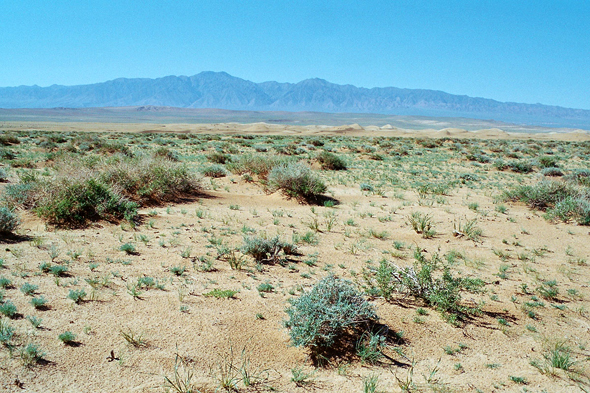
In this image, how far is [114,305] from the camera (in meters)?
4.76

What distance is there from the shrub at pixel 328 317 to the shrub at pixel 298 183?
21.9 ft

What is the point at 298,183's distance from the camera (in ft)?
37.3

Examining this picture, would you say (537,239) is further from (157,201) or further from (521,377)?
(157,201)

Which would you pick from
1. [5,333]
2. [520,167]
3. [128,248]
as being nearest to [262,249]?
[128,248]

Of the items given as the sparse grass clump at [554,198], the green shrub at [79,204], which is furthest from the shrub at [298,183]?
the sparse grass clump at [554,198]

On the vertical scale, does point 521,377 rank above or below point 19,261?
below

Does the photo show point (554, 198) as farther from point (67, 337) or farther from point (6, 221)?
point (6, 221)

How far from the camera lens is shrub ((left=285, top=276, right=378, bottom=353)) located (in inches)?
164

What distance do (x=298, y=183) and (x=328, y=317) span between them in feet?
24.1

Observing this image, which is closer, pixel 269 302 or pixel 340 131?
pixel 269 302

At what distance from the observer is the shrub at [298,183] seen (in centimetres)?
1134

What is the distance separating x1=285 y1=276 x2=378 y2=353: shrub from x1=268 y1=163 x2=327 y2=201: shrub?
6.67 meters

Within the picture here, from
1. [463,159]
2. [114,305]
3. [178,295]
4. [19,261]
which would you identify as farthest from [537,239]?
[463,159]

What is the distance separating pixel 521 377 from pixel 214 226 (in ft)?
20.1
